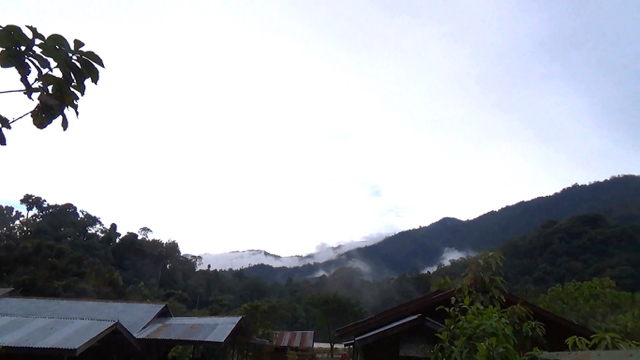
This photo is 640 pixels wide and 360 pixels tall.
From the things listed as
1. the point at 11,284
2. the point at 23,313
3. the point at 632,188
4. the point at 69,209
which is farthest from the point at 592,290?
the point at 632,188

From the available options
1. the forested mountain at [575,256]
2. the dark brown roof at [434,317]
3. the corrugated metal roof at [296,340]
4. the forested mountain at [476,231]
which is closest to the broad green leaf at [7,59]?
the dark brown roof at [434,317]

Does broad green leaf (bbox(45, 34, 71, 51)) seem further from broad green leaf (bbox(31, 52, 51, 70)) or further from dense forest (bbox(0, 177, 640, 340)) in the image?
dense forest (bbox(0, 177, 640, 340))

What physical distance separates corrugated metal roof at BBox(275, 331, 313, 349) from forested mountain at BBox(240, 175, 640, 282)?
133 ft

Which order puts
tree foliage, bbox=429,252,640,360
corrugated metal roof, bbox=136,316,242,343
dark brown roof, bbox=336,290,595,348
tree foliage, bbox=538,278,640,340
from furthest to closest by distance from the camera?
corrugated metal roof, bbox=136,316,242,343 < tree foliage, bbox=538,278,640,340 < dark brown roof, bbox=336,290,595,348 < tree foliage, bbox=429,252,640,360

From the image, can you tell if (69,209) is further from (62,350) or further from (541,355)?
(541,355)

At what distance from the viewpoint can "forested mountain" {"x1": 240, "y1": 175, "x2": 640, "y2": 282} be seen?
74.9 metres

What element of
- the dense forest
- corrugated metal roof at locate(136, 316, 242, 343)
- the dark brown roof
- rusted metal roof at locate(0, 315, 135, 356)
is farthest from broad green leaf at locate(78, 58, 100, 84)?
corrugated metal roof at locate(136, 316, 242, 343)

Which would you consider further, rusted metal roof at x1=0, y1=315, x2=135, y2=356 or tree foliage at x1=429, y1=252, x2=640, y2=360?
rusted metal roof at x1=0, y1=315, x2=135, y2=356

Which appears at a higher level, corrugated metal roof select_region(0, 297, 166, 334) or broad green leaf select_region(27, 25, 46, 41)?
broad green leaf select_region(27, 25, 46, 41)

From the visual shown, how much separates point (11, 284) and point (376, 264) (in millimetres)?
80405

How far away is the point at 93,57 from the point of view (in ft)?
7.14

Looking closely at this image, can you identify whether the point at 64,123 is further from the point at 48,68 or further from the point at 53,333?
the point at 53,333

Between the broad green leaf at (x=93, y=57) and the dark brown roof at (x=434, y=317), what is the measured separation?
27.3 feet

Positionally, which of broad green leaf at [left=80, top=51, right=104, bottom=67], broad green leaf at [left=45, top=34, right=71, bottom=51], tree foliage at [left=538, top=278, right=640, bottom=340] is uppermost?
broad green leaf at [left=45, top=34, right=71, bottom=51]
